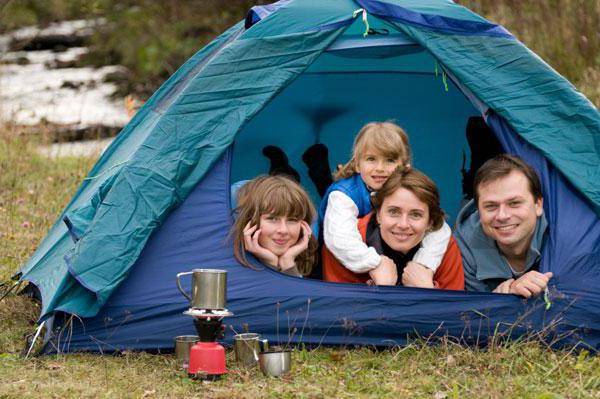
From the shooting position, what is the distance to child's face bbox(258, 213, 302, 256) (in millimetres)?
3871

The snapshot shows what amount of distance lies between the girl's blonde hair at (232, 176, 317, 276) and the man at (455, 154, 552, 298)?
66 cm

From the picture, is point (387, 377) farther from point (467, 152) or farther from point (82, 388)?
point (467, 152)

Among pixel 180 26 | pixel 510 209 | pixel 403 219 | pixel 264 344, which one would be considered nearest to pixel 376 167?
pixel 403 219

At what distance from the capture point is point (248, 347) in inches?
140

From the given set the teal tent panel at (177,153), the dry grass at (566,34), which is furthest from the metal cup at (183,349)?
the dry grass at (566,34)

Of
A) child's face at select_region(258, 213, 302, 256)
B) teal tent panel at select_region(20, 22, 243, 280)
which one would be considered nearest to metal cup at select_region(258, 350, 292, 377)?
child's face at select_region(258, 213, 302, 256)

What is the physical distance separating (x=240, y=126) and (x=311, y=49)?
40 cm

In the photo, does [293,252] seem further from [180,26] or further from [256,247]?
[180,26]

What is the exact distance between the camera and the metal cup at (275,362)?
135 inches

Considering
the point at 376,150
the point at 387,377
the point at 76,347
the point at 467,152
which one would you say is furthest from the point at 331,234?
the point at 467,152

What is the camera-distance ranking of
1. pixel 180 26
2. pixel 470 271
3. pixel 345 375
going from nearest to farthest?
pixel 345 375 < pixel 470 271 < pixel 180 26

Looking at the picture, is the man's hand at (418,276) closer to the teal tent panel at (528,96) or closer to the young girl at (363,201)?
the young girl at (363,201)

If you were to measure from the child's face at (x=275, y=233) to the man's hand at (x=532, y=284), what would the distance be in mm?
879

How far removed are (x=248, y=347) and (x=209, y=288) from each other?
1.07 ft
